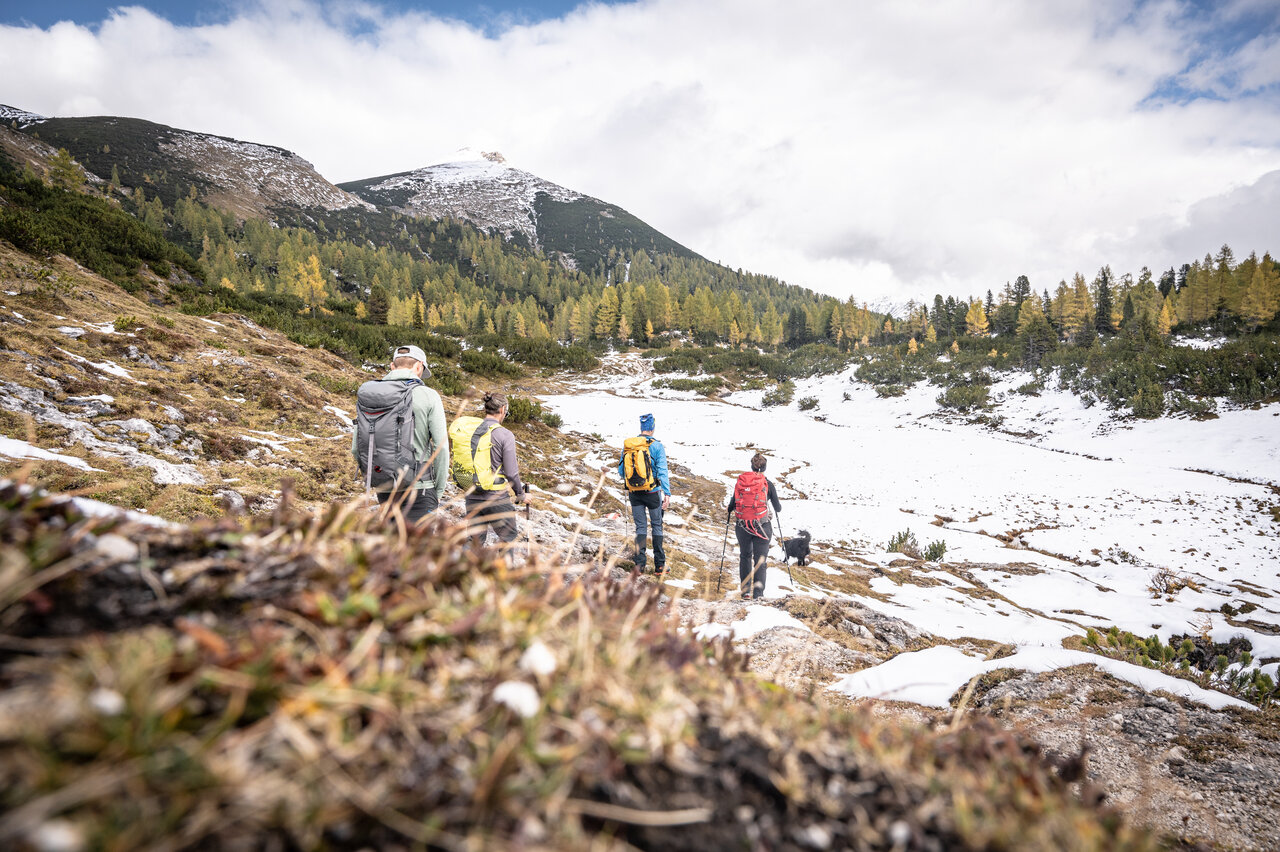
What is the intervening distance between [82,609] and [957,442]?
25104 mm

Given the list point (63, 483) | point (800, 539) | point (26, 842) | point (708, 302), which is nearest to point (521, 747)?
point (26, 842)

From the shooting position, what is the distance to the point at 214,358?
934 cm

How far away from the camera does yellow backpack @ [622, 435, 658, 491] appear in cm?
695

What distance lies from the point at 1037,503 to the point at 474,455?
16.4 metres

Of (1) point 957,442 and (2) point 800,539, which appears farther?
(1) point 957,442

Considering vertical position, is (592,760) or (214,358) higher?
(214,358)

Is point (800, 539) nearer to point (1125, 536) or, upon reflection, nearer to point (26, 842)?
point (26, 842)

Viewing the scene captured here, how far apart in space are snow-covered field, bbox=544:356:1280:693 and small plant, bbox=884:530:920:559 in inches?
10.2

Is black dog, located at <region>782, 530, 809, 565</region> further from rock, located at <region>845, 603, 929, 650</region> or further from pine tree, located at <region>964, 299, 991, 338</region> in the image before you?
pine tree, located at <region>964, 299, 991, 338</region>

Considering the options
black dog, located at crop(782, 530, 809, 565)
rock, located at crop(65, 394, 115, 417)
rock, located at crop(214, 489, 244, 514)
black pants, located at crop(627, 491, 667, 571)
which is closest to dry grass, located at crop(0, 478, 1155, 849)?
rock, located at crop(214, 489, 244, 514)

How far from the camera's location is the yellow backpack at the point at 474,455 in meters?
5.00

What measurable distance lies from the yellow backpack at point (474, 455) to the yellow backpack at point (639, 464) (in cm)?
224

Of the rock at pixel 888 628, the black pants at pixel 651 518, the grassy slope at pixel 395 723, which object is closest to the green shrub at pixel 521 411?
the black pants at pixel 651 518

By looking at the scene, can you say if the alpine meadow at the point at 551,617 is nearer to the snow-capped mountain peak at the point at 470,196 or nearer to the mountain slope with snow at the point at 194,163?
the mountain slope with snow at the point at 194,163
